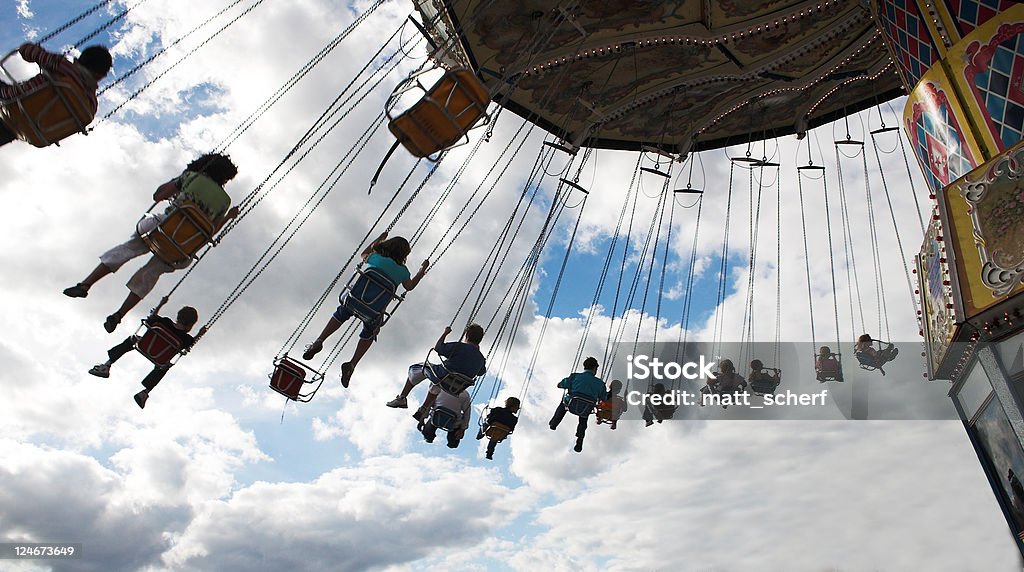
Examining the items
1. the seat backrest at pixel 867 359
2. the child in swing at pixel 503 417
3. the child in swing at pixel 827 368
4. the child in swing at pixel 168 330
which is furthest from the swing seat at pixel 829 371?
the child in swing at pixel 168 330

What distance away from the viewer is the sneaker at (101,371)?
708 cm

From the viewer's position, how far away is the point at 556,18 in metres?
10.5

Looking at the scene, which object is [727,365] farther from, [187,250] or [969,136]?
[187,250]

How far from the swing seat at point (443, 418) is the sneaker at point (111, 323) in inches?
156

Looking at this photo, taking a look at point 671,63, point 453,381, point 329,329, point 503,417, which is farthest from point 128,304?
point 671,63

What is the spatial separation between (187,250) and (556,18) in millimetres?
6626

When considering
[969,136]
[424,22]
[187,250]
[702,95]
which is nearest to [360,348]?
[187,250]

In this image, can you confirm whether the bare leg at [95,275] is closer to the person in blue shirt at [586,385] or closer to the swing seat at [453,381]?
the swing seat at [453,381]

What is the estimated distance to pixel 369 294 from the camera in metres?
7.46

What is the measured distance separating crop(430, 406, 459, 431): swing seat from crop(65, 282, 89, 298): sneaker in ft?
14.4

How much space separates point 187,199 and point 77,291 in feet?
4.50

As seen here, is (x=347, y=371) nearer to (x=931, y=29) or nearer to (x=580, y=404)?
(x=580, y=404)

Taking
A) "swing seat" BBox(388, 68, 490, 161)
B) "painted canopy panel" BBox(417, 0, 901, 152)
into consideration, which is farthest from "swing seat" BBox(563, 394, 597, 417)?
"swing seat" BBox(388, 68, 490, 161)

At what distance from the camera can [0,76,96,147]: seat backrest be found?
579 centimetres
